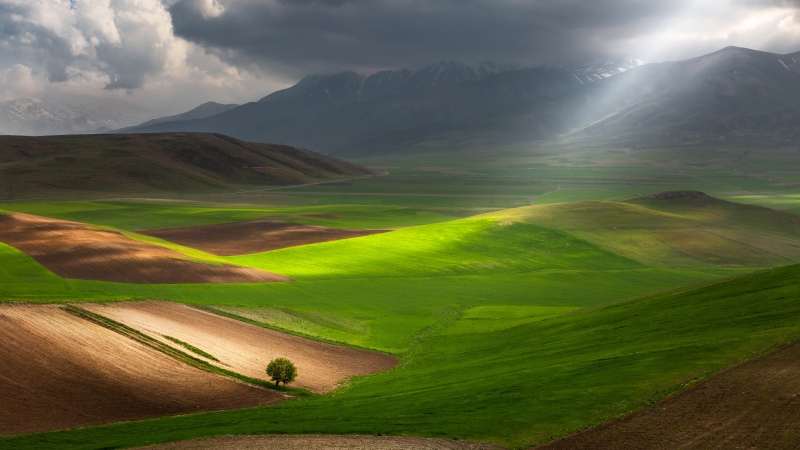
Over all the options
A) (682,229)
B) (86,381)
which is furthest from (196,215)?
(86,381)

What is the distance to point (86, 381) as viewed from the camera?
141 ft

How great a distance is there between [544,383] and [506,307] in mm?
39499

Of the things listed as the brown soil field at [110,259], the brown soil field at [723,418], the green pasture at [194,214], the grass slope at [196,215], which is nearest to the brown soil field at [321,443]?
the brown soil field at [723,418]

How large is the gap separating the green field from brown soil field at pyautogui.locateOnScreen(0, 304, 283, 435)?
10.1 feet

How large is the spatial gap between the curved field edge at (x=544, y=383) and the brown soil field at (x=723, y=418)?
46.3 inches

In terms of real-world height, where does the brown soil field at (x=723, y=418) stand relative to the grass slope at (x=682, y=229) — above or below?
above

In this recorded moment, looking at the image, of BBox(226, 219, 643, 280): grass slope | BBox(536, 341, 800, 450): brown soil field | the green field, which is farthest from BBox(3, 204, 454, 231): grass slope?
BBox(536, 341, 800, 450): brown soil field

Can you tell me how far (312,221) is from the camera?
152 meters

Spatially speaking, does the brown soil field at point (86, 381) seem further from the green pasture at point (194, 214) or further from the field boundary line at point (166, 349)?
the green pasture at point (194, 214)

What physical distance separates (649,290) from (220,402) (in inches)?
2394

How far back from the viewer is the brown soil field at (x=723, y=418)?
88.7ft

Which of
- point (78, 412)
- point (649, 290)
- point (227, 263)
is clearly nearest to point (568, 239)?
point (649, 290)

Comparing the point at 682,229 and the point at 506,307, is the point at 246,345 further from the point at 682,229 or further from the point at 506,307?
the point at 682,229

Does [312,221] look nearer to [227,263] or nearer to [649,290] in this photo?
[227,263]
